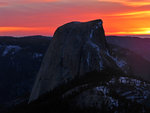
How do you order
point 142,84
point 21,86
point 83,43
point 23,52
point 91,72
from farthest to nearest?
point 23,52 < point 21,86 < point 83,43 < point 91,72 < point 142,84

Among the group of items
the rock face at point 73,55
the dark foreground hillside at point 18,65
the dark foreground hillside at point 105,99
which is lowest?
the dark foreground hillside at point 18,65

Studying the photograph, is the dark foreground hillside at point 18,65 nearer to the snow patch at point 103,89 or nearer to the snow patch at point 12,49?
the snow patch at point 12,49

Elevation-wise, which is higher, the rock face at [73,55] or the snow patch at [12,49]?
the rock face at [73,55]

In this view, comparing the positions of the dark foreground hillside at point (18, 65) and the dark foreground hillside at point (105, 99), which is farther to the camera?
the dark foreground hillside at point (18, 65)

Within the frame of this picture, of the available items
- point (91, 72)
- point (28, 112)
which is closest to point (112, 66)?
point (91, 72)

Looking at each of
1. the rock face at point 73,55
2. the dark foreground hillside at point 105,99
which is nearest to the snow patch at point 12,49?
the rock face at point 73,55

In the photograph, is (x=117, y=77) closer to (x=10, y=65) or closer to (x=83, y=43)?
(x=83, y=43)

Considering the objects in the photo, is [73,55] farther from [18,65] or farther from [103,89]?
[18,65]

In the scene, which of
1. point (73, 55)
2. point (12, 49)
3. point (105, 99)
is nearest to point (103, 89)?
point (105, 99)

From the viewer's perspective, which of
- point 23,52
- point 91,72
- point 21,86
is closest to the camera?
point 91,72
